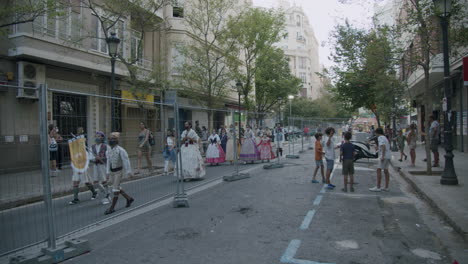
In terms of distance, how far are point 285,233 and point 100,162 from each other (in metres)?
4.23

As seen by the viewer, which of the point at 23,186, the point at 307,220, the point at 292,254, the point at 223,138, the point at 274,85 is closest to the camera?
the point at 292,254

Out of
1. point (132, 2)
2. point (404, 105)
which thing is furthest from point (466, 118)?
point (132, 2)

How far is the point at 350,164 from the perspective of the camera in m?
8.83

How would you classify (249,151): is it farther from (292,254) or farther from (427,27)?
(292,254)

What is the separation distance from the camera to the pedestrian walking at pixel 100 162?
6.34 meters

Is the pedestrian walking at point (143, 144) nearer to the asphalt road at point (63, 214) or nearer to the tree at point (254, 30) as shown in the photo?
the asphalt road at point (63, 214)

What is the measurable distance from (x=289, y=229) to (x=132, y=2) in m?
12.0

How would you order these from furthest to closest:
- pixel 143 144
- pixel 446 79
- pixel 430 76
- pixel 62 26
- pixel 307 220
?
pixel 430 76, pixel 62 26, pixel 446 79, pixel 143 144, pixel 307 220

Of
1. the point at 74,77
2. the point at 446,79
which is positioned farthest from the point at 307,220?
the point at 74,77

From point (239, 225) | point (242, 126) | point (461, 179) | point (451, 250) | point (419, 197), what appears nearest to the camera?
point (451, 250)

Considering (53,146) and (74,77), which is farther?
(74,77)

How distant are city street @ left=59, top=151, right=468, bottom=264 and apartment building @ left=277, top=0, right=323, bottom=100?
7888 centimetres

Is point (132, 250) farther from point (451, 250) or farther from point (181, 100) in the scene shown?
point (181, 100)

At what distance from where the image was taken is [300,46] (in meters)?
88.1
